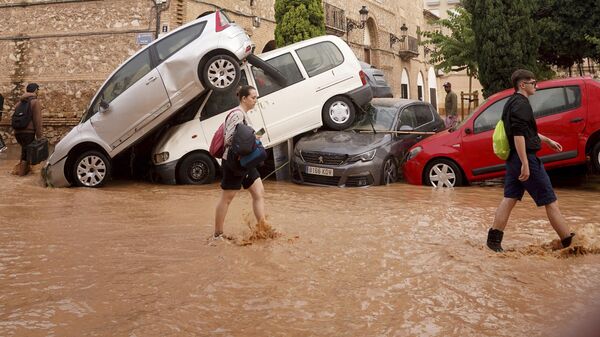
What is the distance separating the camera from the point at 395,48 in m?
31.3

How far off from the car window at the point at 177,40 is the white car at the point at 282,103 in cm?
98

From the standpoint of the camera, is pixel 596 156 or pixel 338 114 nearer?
pixel 596 156

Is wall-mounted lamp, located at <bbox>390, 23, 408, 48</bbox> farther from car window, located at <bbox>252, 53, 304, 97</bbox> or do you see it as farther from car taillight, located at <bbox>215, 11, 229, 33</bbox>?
car taillight, located at <bbox>215, 11, 229, 33</bbox>

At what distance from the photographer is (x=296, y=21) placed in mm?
16922

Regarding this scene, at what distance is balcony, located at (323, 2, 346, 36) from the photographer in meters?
23.5

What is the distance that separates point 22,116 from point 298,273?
27.6ft

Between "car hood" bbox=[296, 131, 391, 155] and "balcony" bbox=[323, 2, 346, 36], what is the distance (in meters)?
13.9

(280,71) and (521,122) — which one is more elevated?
(280,71)

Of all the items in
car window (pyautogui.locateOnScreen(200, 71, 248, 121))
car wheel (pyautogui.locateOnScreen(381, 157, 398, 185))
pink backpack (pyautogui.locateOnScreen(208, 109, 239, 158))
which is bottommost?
car wheel (pyautogui.locateOnScreen(381, 157, 398, 185))

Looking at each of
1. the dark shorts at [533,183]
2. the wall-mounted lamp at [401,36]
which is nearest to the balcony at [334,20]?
the wall-mounted lamp at [401,36]

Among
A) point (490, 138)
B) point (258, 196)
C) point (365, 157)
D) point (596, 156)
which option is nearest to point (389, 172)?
point (365, 157)

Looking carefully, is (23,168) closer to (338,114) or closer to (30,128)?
(30,128)

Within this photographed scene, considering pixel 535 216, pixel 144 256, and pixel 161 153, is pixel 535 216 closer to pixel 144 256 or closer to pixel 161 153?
pixel 144 256

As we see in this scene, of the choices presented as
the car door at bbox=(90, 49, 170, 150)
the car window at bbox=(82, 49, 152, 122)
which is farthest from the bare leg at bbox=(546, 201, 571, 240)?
the car window at bbox=(82, 49, 152, 122)
